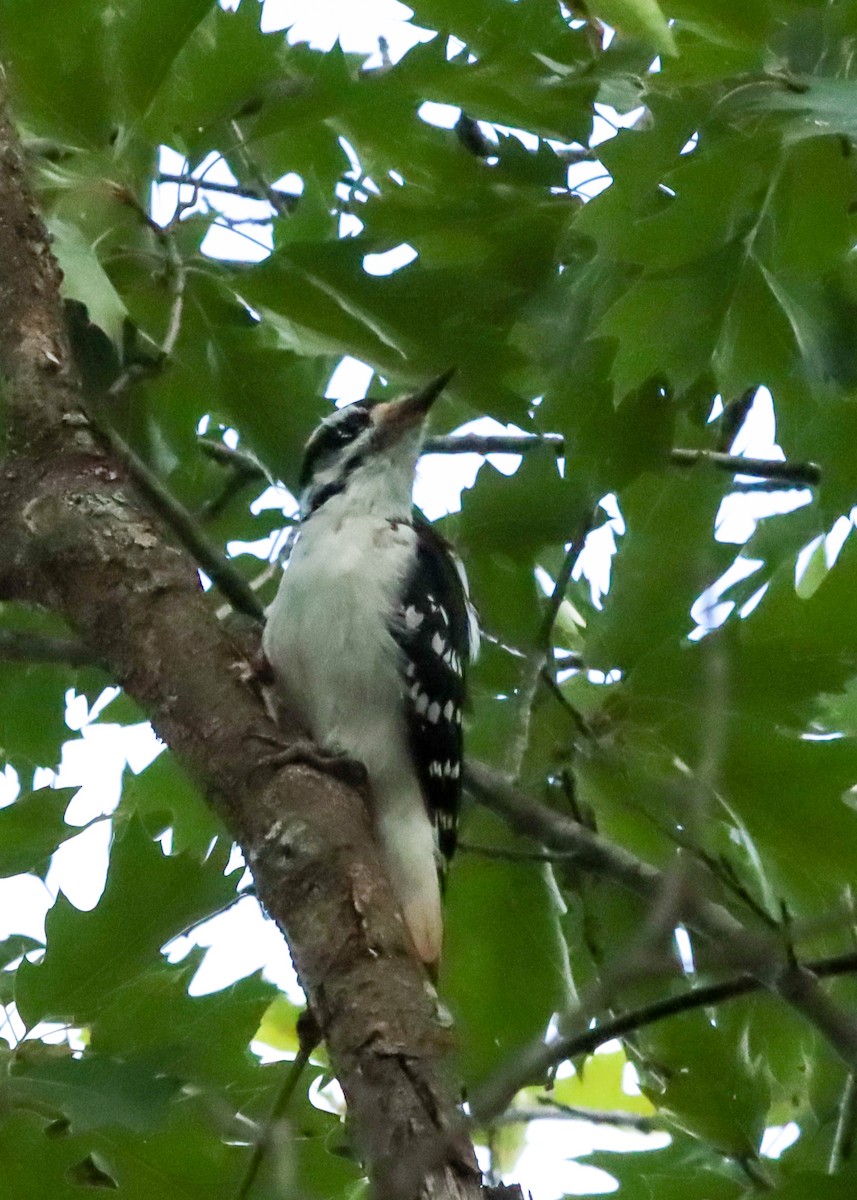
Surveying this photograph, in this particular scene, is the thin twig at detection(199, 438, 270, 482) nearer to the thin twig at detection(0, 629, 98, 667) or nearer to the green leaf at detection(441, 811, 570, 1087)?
the thin twig at detection(0, 629, 98, 667)

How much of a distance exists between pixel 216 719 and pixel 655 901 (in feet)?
2.86

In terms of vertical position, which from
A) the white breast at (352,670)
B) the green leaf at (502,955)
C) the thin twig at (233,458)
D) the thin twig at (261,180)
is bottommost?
the green leaf at (502,955)

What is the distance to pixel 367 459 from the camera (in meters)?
4.50

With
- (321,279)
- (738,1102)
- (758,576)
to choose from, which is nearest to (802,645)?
(758,576)

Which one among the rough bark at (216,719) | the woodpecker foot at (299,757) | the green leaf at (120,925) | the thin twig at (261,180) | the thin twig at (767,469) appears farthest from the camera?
the thin twig at (767,469)

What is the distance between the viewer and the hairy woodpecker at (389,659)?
3799mm

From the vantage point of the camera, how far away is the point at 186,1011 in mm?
3033

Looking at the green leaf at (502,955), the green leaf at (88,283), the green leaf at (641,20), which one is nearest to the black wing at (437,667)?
the green leaf at (502,955)

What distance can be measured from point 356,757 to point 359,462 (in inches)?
39.5

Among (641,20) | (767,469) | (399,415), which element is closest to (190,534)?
(399,415)

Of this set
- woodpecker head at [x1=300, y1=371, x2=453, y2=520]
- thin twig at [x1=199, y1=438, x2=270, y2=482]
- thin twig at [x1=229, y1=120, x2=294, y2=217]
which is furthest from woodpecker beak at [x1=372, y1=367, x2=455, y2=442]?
thin twig at [x1=229, y1=120, x2=294, y2=217]

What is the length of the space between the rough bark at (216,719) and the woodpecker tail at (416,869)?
76cm

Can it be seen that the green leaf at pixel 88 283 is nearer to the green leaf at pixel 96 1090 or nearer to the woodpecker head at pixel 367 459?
the woodpecker head at pixel 367 459

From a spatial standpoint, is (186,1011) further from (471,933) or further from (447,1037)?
(447,1037)
